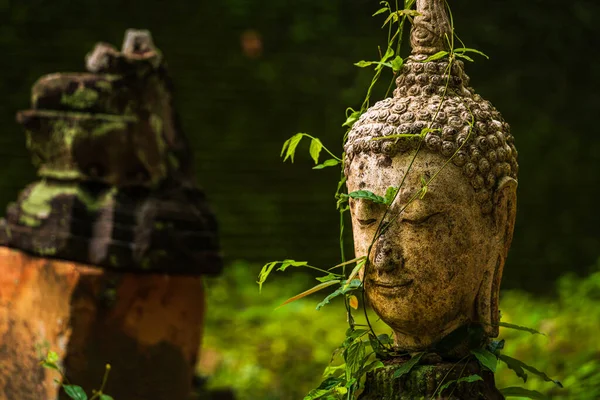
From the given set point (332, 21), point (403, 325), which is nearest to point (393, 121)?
point (403, 325)

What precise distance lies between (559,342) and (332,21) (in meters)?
3.14

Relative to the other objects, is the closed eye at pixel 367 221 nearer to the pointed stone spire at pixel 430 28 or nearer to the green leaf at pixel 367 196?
the green leaf at pixel 367 196

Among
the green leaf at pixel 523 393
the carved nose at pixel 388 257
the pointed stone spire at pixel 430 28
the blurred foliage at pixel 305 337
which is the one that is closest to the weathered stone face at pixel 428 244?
the carved nose at pixel 388 257

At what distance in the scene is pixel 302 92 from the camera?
6.95 m

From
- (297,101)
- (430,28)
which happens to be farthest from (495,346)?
(297,101)

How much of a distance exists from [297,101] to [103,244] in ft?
11.3

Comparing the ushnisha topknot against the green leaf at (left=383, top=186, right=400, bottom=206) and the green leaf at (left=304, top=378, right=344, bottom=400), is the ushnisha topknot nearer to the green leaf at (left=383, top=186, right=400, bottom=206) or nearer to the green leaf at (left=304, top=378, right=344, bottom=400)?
the green leaf at (left=383, top=186, right=400, bottom=206)

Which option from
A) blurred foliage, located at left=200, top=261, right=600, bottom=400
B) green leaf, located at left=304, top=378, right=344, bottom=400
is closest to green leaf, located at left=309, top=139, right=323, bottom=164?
green leaf, located at left=304, top=378, right=344, bottom=400

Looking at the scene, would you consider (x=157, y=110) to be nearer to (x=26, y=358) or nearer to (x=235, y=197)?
(x=26, y=358)

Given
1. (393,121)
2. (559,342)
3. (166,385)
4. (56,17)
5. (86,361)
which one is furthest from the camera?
(56,17)

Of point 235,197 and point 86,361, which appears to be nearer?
point 86,361

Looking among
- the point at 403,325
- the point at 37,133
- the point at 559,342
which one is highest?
the point at 37,133

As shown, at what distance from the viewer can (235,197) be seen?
6992 mm

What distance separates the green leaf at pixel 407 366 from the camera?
2.22 meters
